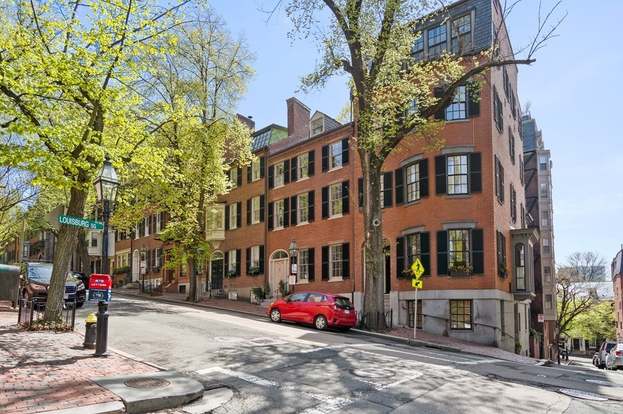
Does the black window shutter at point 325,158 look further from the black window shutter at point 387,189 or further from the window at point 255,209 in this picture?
the window at point 255,209

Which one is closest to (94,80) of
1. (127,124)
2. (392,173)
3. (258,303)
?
(127,124)

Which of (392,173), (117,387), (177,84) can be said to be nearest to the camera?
(117,387)

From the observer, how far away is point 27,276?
2250 centimetres

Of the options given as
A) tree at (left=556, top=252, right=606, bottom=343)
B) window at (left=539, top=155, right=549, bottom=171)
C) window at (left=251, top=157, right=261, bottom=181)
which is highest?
window at (left=539, top=155, right=549, bottom=171)

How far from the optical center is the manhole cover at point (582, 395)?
9441 mm

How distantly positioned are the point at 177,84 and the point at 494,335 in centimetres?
2177

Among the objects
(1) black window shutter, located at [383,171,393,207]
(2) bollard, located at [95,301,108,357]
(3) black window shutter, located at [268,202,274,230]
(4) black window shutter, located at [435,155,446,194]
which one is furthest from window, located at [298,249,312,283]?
(2) bollard, located at [95,301,108,357]

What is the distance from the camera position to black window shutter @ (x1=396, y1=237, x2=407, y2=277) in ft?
84.2

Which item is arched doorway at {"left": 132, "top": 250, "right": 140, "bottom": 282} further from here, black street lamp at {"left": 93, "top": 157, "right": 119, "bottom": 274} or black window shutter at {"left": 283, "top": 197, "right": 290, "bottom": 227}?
black street lamp at {"left": 93, "top": 157, "right": 119, "bottom": 274}

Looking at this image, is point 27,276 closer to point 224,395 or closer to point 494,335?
point 224,395

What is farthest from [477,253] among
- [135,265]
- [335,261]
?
[135,265]

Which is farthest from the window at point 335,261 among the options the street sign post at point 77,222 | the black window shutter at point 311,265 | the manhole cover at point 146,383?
the manhole cover at point 146,383

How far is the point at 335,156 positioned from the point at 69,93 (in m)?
19.5

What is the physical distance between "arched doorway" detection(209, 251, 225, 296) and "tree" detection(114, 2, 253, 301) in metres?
6.24
